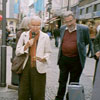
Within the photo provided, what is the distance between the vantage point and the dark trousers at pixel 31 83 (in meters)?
4.11

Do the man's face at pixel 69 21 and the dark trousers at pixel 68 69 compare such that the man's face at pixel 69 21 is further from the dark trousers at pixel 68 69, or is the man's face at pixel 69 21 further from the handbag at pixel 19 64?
the handbag at pixel 19 64

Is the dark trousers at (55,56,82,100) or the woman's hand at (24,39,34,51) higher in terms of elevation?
the woman's hand at (24,39,34,51)

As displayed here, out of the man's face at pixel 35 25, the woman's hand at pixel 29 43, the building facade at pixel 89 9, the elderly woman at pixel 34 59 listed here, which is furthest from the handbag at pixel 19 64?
the building facade at pixel 89 9

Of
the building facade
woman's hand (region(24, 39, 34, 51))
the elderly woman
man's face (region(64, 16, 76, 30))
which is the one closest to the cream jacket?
the elderly woman

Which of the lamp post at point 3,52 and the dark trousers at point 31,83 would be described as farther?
the lamp post at point 3,52

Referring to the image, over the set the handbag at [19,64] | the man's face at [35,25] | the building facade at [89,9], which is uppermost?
the building facade at [89,9]

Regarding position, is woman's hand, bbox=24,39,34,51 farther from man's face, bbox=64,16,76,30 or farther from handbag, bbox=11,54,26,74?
man's face, bbox=64,16,76,30

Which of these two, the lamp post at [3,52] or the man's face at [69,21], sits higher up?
the man's face at [69,21]

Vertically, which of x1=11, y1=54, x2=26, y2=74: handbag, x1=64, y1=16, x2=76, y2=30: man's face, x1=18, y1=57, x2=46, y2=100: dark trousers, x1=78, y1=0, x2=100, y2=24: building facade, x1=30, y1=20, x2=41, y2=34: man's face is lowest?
x1=18, y1=57, x2=46, y2=100: dark trousers

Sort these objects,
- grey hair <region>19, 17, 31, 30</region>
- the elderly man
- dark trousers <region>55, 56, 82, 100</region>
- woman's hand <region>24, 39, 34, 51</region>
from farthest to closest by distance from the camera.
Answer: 1. grey hair <region>19, 17, 31, 30</region>
2. dark trousers <region>55, 56, 82, 100</region>
3. the elderly man
4. woman's hand <region>24, 39, 34, 51</region>

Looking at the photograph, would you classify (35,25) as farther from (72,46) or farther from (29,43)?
(72,46)

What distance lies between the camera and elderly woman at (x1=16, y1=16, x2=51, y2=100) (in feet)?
13.1

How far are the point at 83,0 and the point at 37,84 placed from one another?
3275 cm

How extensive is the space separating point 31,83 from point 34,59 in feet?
1.40
